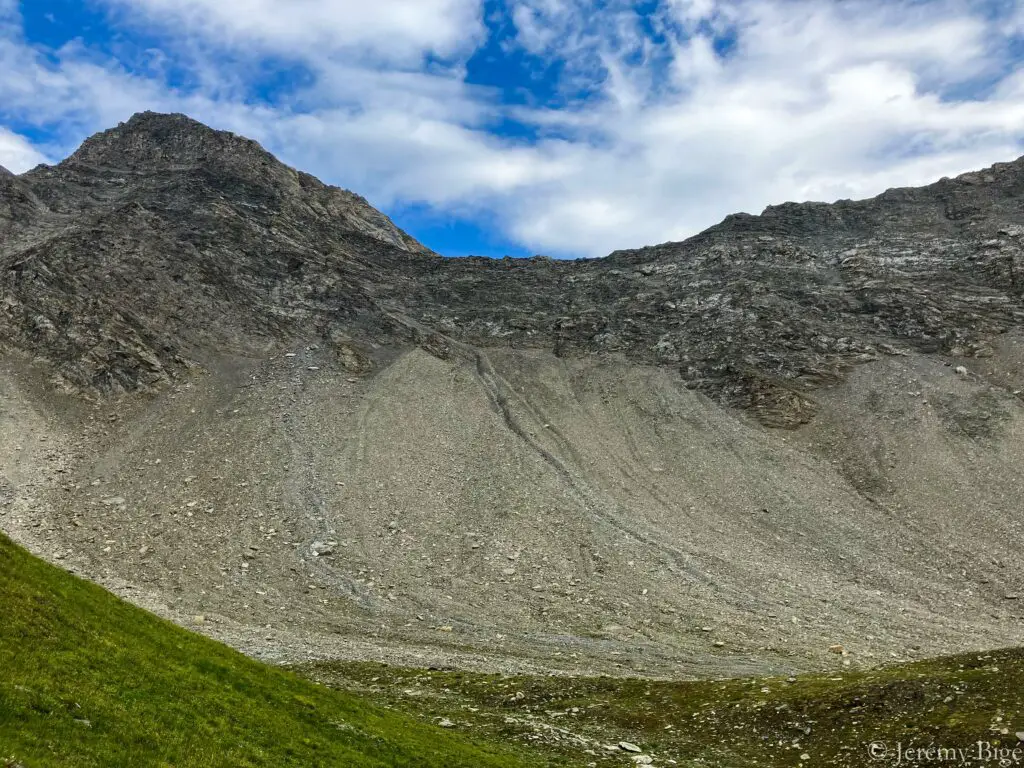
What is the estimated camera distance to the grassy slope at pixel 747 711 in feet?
62.4

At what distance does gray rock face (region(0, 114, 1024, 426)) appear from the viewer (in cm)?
8131

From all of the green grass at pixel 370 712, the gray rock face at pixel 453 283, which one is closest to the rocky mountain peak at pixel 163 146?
the gray rock face at pixel 453 283

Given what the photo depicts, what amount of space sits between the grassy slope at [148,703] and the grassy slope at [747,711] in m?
3.79

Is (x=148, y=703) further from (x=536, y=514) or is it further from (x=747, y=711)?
(x=536, y=514)

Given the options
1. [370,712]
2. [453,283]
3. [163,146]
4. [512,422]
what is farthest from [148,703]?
[163,146]

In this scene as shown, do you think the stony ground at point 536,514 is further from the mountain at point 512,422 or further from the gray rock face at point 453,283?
the gray rock face at point 453,283

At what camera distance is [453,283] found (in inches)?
4190

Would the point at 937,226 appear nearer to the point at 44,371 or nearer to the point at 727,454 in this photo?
the point at 727,454

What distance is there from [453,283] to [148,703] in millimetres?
93210

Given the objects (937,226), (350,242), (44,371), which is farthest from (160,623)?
(937,226)

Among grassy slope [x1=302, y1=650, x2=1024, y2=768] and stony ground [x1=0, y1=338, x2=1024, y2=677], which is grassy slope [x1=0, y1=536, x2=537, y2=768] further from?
stony ground [x1=0, y1=338, x2=1024, y2=677]

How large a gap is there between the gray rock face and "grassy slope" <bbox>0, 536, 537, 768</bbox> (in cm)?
6053

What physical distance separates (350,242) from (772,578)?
86688 millimetres

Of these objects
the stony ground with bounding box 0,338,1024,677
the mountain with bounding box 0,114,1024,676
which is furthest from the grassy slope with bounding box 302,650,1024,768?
the mountain with bounding box 0,114,1024,676
